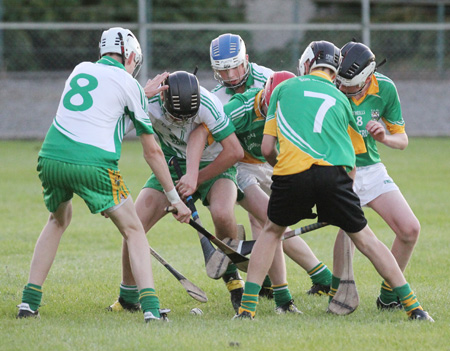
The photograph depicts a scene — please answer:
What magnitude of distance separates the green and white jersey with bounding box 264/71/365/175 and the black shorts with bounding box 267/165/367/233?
Result: 0.05 metres

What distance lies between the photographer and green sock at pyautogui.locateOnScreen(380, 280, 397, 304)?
5.22 m

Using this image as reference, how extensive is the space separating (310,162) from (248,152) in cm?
→ 139

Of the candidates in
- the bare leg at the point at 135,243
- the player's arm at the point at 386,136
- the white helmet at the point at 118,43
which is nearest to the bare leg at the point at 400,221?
the player's arm at the point at 386,136

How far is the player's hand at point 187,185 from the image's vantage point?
5328 mm

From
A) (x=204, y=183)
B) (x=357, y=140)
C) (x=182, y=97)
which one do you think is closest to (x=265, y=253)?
(x=204, y=183)

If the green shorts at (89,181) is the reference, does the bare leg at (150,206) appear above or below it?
below

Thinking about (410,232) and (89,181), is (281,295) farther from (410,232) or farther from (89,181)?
(89,181)

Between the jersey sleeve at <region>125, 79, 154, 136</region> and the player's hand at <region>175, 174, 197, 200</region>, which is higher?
the jersey sleeve at <region>125, 79, 154, 136</region>

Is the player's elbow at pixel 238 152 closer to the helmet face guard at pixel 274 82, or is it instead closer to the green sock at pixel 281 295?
the helmet face guard at pixel 274 82

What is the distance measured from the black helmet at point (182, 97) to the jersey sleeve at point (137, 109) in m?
0.36

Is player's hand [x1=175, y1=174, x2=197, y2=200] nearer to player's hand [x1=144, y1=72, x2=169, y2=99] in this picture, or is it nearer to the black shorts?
player's hand [x1=144, y1=72, x2=169, y2=99]

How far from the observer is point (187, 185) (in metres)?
5.33

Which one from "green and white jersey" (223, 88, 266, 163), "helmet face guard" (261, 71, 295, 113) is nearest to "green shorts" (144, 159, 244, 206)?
"green and white jersey" (223, 88, 266, 163)

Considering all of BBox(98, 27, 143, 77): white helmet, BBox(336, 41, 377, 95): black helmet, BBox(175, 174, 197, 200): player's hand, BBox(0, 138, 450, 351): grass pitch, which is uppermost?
BBox(98, 27, 143, 77): white helmet
